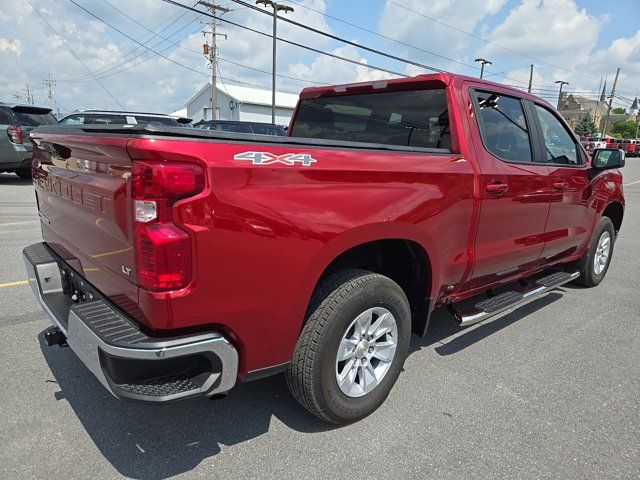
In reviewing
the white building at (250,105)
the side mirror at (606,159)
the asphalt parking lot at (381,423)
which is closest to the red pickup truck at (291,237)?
the asphalt parking lot at (381,423)

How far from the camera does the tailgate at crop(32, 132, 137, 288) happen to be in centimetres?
198

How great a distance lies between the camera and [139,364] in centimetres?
199

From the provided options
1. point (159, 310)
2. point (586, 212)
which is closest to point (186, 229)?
point (159, 310)

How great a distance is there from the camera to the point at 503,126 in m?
3.60

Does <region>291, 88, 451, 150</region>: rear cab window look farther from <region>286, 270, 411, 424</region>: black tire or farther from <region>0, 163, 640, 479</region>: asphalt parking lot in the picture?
<region>0, 163, 640, 479</region>: asphalt parking lot

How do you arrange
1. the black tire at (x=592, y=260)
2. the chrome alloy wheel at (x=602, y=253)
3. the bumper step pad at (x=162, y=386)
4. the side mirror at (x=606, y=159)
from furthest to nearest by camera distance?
1. the chrome alloy wheel at (x=602, y=253)
2. the black tire at (x=592, y=260)
3. the side mirror at (x=606, y=159)
4. the bumper step pad at (x=162, y=386)

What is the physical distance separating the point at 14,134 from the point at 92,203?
11.0 m

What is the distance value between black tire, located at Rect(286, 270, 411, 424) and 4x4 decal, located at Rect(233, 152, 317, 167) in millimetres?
703

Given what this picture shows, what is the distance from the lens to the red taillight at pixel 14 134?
11133 mm

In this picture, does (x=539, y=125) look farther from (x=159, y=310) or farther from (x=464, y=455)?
(x=159, y=310)

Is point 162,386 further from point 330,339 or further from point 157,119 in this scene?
point 157,119

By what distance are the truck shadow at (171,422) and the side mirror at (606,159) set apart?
368 centimetres

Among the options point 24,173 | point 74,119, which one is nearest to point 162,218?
point 74,119

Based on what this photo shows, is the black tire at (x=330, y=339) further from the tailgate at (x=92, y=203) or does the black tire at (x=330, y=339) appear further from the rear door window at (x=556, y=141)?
the rear door window at (x=556, y=141)
